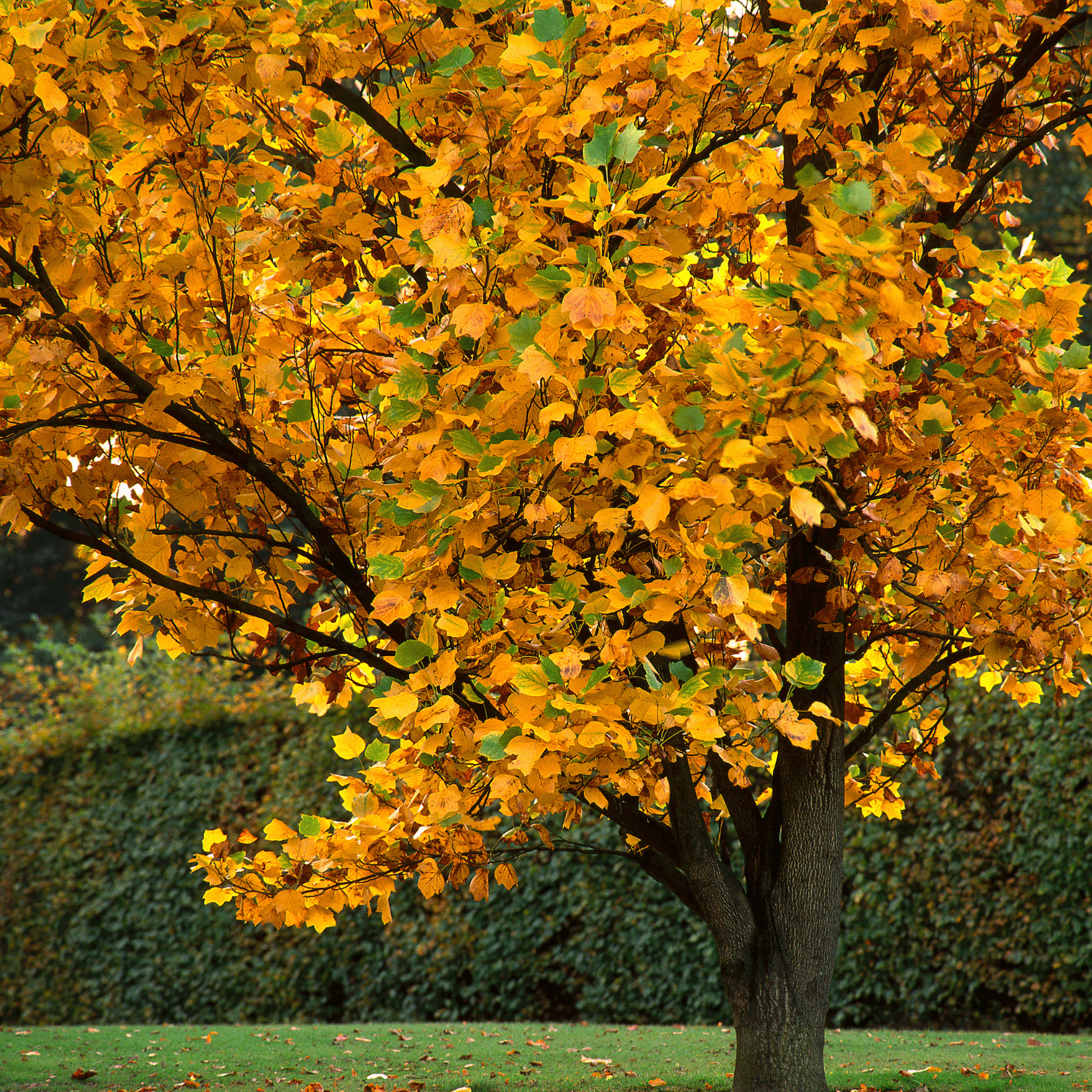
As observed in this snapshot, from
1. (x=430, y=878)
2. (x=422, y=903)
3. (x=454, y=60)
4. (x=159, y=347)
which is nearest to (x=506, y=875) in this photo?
(x=430, y=878)

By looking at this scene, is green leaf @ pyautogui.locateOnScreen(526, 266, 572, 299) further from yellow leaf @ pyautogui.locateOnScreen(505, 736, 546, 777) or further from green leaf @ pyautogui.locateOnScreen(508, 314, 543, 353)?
yellow leaf @ pyautogui.locateOnScreen(505, 736, 546, 777)

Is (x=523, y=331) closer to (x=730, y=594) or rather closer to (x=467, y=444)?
(x=467, y=444)

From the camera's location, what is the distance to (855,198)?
1.79m

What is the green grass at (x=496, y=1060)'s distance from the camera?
4457 mm

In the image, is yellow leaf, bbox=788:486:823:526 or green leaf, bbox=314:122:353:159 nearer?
yellow leaf, bbox=788:486:823:526

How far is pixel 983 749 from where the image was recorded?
630 cm

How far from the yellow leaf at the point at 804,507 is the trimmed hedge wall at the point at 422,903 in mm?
4903

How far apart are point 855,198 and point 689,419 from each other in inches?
18.4

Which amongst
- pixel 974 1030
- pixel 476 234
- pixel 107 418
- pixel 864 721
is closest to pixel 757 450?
pixel 476 234

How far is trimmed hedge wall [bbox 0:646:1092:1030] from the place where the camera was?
6039 millimetres

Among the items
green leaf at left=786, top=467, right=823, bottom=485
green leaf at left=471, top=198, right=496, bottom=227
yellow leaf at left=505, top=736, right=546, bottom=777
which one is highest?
green leaf at left=471, top=198, right=496, bottom=227

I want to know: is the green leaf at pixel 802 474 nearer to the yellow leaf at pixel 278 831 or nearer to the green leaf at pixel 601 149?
the green leaf at pixel 601 149

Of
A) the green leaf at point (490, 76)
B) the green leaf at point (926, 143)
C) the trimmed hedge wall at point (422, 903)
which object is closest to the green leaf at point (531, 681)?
the green leaf at point (490, 76)

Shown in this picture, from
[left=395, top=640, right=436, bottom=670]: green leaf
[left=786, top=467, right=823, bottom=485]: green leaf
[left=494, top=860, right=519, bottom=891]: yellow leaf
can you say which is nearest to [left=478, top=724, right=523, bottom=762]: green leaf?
[left=395, top=640, right=436, bottom=670]: green leaf
